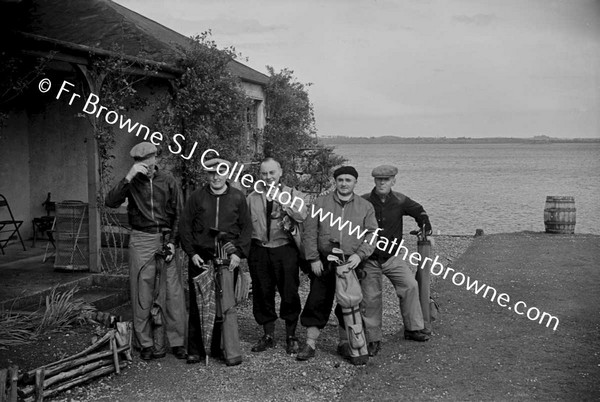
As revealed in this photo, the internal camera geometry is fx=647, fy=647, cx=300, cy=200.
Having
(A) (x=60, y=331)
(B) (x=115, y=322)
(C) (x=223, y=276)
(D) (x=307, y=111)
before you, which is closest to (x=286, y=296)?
(C) (x=223, y=276)

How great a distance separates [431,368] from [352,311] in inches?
Answer: 33.7

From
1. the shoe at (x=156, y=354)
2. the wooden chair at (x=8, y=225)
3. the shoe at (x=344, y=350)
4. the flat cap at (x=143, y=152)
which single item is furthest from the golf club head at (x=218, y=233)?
the wooden chair at (x=8, y=225)

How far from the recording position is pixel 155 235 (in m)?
5.88

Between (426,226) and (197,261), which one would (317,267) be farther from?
(426,226)

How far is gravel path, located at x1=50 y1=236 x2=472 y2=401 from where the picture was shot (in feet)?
16.7

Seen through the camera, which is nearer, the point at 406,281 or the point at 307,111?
the point at 406,281

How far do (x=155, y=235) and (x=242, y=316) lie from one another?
82.2 inches

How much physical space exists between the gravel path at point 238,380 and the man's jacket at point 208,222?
3.30 ft

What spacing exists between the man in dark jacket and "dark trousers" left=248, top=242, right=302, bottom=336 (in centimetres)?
32

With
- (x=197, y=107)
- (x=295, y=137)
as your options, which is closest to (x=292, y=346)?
(x=197, y=107)

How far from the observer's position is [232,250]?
5.76 metres

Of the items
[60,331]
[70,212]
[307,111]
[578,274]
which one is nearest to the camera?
[60,331]

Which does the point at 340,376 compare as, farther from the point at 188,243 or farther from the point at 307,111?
the point at 307,111

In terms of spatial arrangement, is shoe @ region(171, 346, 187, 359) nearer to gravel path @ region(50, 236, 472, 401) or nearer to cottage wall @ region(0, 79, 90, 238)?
gravel path @ region(50, 236, 472, 401)
